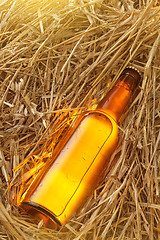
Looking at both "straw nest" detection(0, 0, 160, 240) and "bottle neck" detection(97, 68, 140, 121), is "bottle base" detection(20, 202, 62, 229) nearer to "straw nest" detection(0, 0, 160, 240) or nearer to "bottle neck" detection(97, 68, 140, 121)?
"straw nest" detection(0, 0, 160, 240)

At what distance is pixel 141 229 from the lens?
1023 millimetres

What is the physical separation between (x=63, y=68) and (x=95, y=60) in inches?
6.4

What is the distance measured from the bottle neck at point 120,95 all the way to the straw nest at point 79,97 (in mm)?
41

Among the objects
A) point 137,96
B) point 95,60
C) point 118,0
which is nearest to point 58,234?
point 137,96

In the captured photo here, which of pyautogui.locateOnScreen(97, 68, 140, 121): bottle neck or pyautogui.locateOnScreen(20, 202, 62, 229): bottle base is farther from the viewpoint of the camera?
pyautogui.locateOnScreen(97, 68, 140, 121): bottle neck

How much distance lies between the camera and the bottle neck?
3.81ft

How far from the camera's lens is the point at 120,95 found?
1.17 metres

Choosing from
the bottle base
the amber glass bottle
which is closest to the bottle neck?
the amber glass bottle

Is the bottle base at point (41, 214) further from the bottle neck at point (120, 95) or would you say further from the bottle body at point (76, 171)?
the bottle neck at point (120, 95)

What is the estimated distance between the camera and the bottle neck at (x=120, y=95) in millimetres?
1161

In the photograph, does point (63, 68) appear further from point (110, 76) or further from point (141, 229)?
point (141, 229)

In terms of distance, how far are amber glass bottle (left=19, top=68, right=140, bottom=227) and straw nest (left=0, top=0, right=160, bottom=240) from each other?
4 cm

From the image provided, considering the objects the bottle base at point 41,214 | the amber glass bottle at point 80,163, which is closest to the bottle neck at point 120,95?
the amber glass bottle at point 80,163

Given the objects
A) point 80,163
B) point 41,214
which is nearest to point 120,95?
point 80,163
